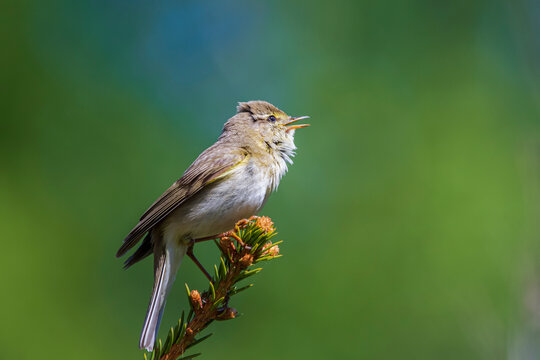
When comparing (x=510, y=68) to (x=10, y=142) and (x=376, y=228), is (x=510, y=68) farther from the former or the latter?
(x=10, y=142)

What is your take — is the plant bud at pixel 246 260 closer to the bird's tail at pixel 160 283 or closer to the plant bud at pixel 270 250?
the plant bud at pixel 270 250

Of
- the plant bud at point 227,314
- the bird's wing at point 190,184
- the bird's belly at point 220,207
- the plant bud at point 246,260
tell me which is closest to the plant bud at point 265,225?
the plant bud at point 246,260

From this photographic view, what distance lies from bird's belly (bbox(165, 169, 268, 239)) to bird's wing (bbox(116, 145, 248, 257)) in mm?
69

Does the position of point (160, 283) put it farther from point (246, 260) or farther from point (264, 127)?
point (264, 127)

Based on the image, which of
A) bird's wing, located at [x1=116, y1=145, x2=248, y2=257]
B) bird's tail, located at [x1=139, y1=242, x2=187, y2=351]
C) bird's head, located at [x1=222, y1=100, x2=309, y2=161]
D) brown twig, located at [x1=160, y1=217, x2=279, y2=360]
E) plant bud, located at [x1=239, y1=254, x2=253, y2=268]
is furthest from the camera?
bird's head, located at [x1=222, y1=100, x2=309, y2=161]

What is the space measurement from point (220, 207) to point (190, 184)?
359 mm

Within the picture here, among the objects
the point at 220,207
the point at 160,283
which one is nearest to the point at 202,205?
the point at 220,207

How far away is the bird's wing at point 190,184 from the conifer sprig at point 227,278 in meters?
0.83

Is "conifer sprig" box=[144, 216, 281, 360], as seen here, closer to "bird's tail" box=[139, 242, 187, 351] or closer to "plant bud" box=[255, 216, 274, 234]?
"plant bud" box=[255, 216, 274, 234]

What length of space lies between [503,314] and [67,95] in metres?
7.17

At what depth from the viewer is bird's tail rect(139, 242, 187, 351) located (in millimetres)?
3617

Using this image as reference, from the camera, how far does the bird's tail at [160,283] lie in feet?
11.9

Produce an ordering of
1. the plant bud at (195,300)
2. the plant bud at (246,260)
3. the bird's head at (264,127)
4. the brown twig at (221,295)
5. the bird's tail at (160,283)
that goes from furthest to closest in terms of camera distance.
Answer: the bird's head at (264,127), the bird's tail at (160,283), the plant bud at (246,260), the plant bud at (195,300), the brown twig at (221,295)

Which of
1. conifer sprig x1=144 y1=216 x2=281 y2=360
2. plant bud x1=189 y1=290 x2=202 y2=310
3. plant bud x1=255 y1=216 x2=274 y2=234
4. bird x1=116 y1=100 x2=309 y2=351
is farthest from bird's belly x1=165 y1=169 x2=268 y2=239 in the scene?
plant bud x1=189 y1=290 x2=202 y2=310
